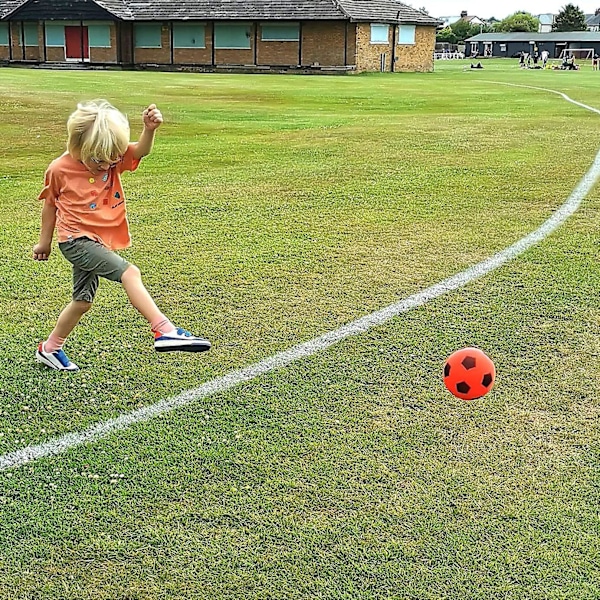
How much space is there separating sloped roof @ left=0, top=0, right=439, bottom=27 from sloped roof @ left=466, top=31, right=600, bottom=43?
6356cm

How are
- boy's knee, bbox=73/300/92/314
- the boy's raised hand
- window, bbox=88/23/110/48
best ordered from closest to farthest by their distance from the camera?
the boy's raised hand, boy's knee, bbox=73/300/92/314, window, bbox=88/23/110/48

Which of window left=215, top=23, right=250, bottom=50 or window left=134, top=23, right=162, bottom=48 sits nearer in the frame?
window left=215, top=23, right=250, bottom=50

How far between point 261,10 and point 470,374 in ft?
153

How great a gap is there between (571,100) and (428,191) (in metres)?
16.0

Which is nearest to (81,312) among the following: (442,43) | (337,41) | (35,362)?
(35,362)

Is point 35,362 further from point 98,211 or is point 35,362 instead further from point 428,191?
point 428,191

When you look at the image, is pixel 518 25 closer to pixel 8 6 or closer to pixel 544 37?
pixel 544 37

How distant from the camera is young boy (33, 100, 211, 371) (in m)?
4.48

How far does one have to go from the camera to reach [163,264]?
7.09 m

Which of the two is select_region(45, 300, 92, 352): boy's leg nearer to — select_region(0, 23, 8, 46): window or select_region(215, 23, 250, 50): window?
select_region(215, 23, 250, 50): window

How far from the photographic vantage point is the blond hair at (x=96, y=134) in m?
4.44

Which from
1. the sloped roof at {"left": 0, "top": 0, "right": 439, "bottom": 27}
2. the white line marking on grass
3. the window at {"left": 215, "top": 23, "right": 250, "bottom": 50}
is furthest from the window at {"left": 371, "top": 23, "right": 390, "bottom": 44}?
the white line marking on grass

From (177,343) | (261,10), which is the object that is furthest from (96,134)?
(261,10)

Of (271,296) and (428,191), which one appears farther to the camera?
(428,191)
